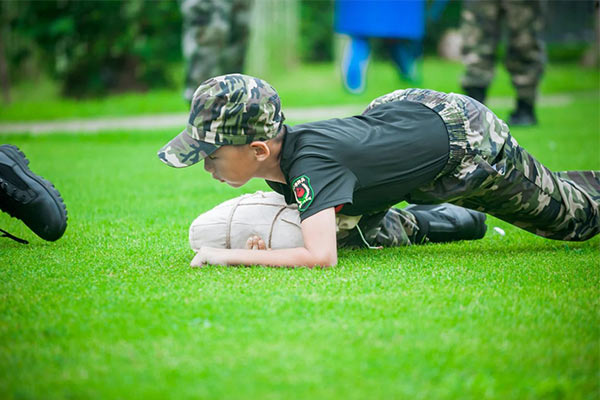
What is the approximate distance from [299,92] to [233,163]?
9.42 metres

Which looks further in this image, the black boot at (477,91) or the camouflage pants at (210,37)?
the camouflage pants at (210,37)

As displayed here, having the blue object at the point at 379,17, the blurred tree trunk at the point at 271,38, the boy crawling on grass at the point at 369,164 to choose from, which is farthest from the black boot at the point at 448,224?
the blue object at the point at 379,17

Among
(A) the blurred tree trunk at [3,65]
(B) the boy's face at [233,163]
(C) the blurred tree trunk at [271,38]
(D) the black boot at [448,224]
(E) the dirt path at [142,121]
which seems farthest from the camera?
(C) the blurred tree trunk at [271,38]

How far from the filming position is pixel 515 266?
2.70 metres

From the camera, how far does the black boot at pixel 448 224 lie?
126 inches

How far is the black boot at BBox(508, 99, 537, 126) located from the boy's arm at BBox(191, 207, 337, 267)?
17.8 ft

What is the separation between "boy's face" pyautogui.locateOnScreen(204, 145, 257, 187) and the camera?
253 centimetres

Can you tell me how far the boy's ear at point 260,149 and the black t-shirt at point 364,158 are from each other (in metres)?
0.07

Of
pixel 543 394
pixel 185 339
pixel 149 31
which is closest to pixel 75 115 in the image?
pixel 149 31

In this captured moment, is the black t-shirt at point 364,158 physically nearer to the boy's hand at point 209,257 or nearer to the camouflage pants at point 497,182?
the camouflage pants at point 497,182

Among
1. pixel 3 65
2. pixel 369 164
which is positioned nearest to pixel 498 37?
pixel 369 164

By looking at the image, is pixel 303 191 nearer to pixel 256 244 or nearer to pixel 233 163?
pixel 233 163

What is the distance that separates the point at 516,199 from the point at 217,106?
1.24 m

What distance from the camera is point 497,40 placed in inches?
277
